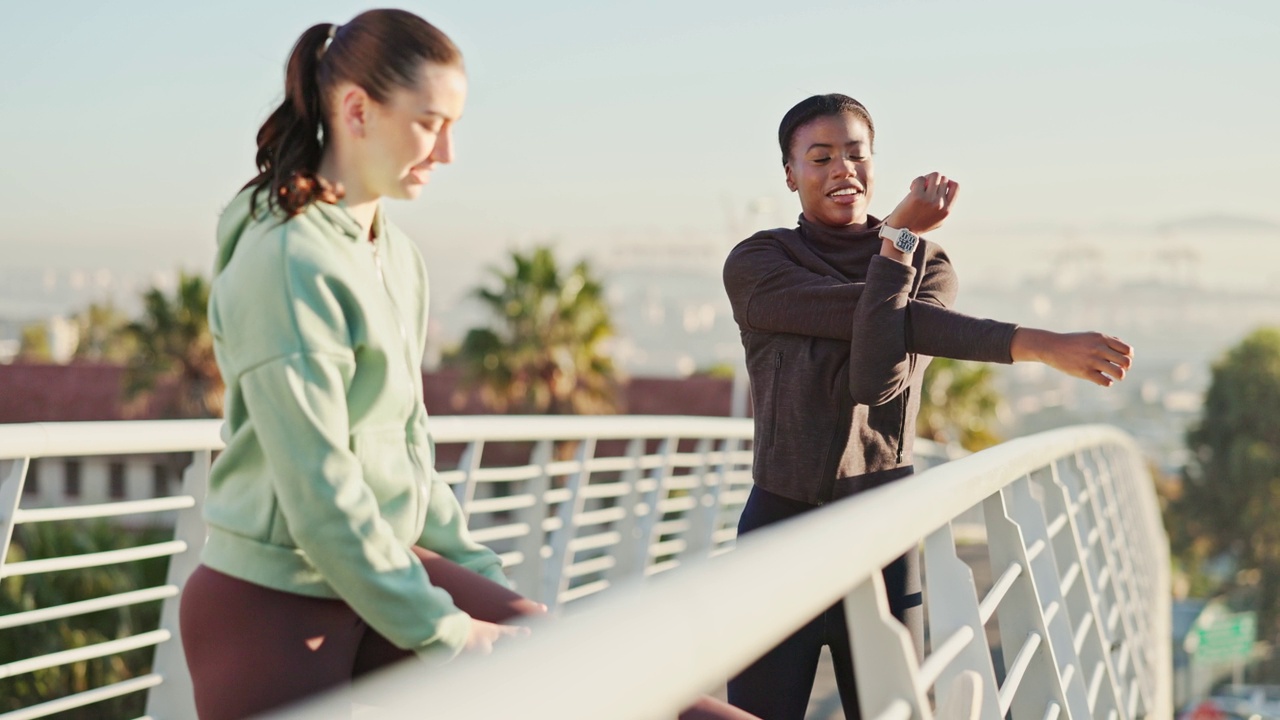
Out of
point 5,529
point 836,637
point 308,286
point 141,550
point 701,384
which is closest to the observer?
point 308,286

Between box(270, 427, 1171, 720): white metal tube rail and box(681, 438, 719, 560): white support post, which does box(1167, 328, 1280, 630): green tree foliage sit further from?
box(270, 427, 1171, 720): white metal tube rail

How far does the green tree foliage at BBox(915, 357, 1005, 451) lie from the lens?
3081 centimetres

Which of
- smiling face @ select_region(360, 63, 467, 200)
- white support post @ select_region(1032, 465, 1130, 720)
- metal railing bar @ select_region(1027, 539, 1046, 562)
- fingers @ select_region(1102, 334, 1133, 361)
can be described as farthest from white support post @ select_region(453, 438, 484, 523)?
smiling face @ select_region(360, 63, 467, 200)

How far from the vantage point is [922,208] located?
2.56 metres

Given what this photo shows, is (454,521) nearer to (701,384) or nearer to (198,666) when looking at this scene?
(198,666)

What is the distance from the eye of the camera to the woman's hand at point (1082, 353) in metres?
2.36

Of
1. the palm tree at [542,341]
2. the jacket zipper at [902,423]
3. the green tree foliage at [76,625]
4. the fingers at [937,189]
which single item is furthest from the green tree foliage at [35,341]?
the fingers at [937,189]

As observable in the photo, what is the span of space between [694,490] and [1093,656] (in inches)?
151

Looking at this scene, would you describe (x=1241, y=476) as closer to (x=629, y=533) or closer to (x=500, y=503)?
(x=629, y=533)

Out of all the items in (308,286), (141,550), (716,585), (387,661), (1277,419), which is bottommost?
(1277,419)

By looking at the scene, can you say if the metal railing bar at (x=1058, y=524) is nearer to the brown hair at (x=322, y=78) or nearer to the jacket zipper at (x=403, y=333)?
the jacket zipper at (x=403, y=333)

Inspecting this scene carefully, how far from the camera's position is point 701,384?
37250 millimetres

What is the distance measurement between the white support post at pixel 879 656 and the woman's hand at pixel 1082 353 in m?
0.94

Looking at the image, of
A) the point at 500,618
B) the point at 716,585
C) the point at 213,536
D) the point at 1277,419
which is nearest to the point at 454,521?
the point at 500,618
